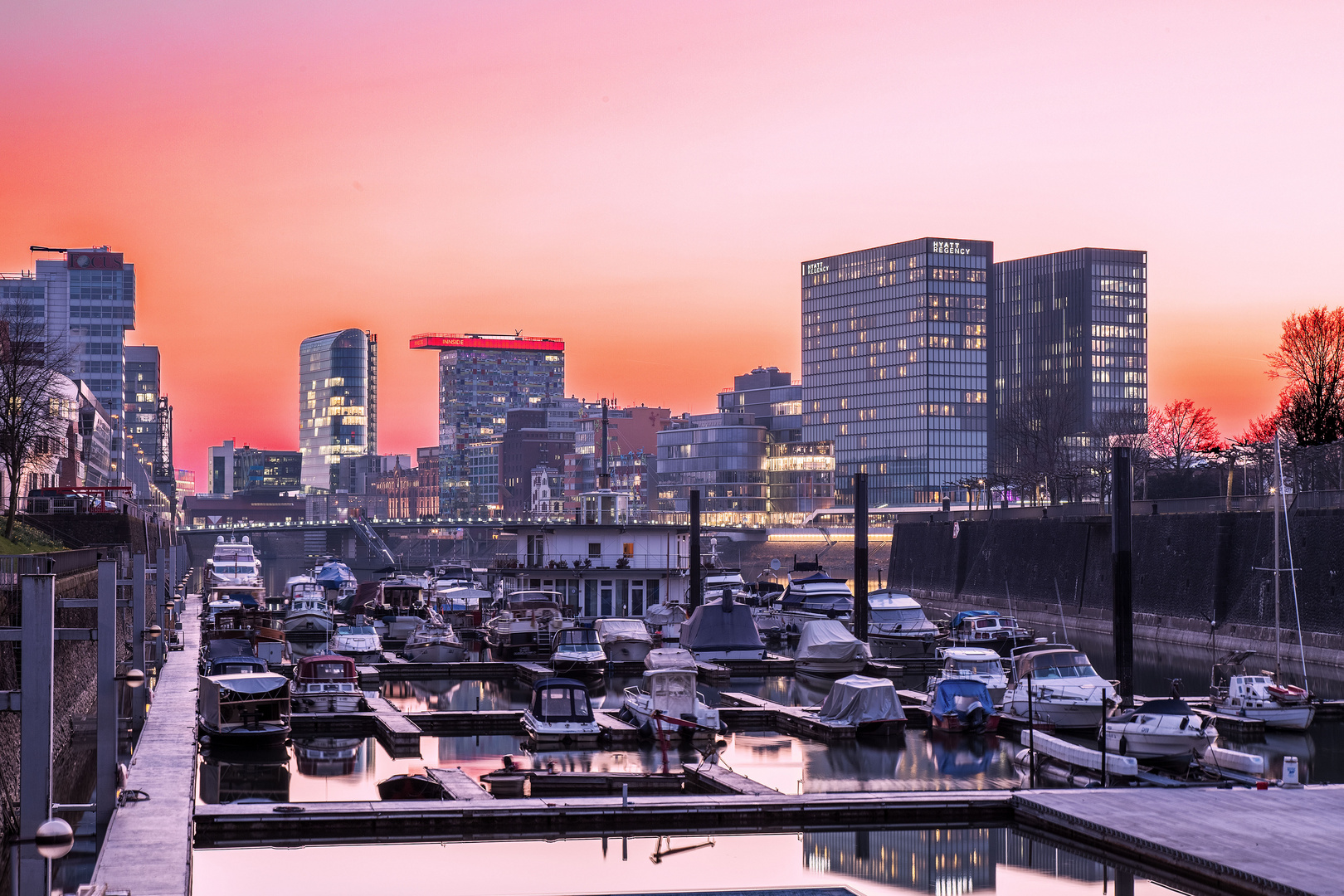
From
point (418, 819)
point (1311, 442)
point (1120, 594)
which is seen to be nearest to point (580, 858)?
point (418, 819)

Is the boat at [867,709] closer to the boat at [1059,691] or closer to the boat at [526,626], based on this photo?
the boat at [1059,691]

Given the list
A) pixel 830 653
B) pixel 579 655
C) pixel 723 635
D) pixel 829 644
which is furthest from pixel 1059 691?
pixel 723 635

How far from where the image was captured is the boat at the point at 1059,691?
4662 centimetres

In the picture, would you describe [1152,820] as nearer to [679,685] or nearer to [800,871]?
[800,871]

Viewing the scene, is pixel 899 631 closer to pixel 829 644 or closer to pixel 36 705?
pixel 829 644

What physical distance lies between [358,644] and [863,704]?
30.6 metres

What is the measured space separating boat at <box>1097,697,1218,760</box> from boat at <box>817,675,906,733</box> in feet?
26.2

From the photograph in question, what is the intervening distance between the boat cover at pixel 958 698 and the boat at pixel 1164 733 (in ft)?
26.6

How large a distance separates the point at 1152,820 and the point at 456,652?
148 ft

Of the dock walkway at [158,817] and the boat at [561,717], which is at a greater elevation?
the dock walkway at [158,817]

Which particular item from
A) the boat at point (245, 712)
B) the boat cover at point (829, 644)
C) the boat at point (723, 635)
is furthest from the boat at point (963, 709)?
the boat at point (723, 635)

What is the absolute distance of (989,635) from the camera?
75.0 metres

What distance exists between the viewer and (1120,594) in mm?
53719

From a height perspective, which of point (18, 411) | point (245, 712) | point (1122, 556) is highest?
point (18, 411)
